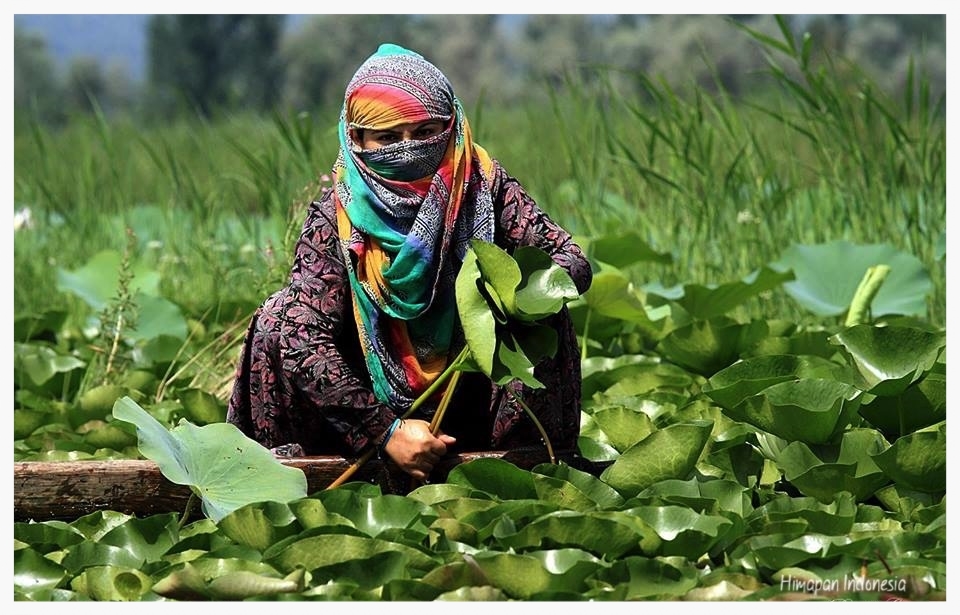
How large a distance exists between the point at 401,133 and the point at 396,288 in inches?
11.3

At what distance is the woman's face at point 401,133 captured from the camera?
253cm

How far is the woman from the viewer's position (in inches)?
100

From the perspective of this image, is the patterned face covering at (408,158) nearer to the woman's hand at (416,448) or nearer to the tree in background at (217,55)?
the woman's hand at (416,448)

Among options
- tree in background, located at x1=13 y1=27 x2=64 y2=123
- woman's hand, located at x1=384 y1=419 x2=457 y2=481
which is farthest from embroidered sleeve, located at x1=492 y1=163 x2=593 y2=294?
tree in background, located at x1=13 y1=27 x2=64 y2=123

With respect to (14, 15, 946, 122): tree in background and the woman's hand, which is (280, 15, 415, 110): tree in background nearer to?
(14, 15, 946, 122): tree in background

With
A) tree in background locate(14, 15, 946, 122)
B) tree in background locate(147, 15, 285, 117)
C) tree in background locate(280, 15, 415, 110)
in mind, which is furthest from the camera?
tree in background locate(280, 15, 415, 110)

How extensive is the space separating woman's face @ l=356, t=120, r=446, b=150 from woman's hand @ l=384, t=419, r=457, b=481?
522mm

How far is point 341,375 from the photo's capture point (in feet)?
8.54

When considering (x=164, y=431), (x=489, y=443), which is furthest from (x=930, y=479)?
(x=164, y=431)

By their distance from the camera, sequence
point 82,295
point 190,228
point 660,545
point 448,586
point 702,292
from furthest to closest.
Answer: point 190,228 → point 82,295 → point 702,292 → point 660,545 → point 448,586

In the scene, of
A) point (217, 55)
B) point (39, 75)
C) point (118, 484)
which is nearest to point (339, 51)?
point (217, 55)

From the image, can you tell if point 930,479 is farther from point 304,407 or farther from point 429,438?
point 304,407

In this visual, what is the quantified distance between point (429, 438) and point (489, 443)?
262mm

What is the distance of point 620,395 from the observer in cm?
350
